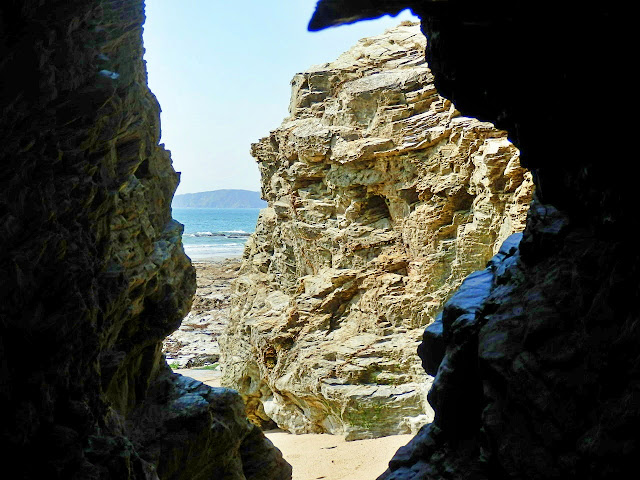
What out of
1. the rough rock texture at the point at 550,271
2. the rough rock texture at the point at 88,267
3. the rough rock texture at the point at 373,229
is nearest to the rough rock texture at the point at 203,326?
the rough rock texture at the point at 373,229

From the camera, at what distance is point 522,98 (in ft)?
17.5

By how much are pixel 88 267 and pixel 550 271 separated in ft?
21.7

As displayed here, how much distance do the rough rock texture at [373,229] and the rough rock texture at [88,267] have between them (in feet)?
21.4

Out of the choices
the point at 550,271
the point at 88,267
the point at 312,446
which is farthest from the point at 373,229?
the point at 550,271

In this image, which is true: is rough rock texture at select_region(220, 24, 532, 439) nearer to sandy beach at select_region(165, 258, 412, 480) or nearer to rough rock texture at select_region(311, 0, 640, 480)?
sandy beach at select_region(165, 258, 412, 480)

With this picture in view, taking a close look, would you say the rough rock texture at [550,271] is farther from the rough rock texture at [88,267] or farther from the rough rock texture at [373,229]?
the rough rock texture at [373,229]

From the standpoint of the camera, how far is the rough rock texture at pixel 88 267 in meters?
6.71

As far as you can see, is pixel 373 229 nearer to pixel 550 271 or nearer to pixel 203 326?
pixel 550 271

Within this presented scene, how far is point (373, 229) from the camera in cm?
1969

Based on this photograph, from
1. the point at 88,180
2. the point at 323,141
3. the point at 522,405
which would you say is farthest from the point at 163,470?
the point at 323,141

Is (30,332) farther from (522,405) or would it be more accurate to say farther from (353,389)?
(353,389)

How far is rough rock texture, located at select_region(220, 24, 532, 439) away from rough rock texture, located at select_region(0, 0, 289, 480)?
6530 mm

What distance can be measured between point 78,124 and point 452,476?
718 centimetres

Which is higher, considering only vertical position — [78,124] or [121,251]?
[78,124]
